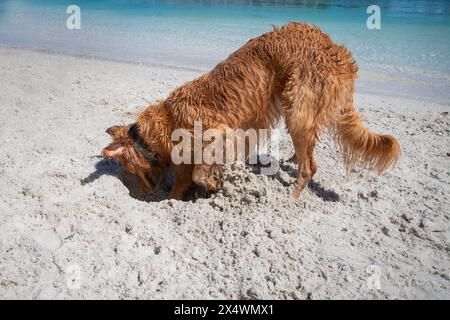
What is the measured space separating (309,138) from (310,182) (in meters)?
0.80

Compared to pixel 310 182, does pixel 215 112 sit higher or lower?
higher

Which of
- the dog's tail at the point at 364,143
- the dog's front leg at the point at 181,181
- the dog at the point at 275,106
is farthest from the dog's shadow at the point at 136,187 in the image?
the dog's tail at the point at 364,143

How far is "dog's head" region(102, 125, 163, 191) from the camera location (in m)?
3.93

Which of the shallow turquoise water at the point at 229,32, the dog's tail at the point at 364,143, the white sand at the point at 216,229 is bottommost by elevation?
the white sand at the point at 216,229

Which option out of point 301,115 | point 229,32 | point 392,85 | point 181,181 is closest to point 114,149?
point 181,181

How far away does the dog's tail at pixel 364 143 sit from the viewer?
12.1 ft

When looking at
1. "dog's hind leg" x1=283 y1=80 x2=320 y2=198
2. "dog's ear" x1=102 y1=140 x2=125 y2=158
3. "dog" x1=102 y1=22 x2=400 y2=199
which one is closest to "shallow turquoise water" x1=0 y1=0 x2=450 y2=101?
"dog" x1=102 y1=22 x2=400 y2=199

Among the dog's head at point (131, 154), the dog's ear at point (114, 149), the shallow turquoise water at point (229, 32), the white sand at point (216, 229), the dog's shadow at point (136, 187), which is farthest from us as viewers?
the shallow turquoise water at point (229, 32)

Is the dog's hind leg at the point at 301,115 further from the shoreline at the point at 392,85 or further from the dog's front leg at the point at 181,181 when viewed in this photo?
the shoreline at the point at 392,85

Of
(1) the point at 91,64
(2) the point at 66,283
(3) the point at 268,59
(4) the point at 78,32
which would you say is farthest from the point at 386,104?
(4) the point at 78,32

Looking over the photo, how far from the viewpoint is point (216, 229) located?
3.29 metres

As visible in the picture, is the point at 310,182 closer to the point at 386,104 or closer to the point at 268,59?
the point at 268,59

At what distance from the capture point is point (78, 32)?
14.6m
